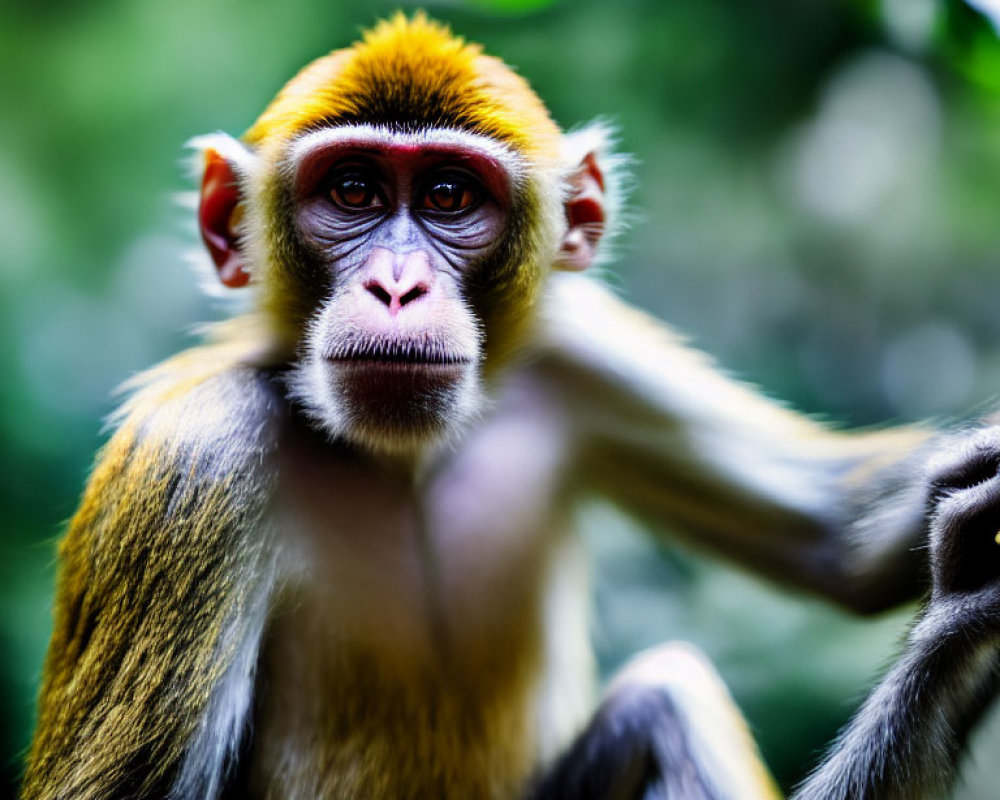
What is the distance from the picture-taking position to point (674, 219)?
4.65 metres

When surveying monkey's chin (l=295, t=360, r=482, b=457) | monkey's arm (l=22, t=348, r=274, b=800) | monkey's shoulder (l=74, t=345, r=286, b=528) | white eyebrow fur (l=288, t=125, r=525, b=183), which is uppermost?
white eyebrow fur (l=288, t=125, r=525, b=183)

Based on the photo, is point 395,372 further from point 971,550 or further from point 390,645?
point 971,550

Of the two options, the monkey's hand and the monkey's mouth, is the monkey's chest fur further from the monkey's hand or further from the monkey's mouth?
the monkey's hand

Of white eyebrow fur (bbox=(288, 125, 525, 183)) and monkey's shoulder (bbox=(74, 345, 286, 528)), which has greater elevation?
white eyebrow fur (bbox=(288, 125, 525, 183))

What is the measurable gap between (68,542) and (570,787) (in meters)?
1.39

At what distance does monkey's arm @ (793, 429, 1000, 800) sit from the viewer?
1.97 metres

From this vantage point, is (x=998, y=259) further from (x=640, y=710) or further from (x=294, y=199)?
(x=294, y=199)

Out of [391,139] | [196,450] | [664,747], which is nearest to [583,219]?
[391,139]

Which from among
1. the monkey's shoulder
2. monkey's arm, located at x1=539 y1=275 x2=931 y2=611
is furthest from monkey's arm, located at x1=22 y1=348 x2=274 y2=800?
monkey's arm, located at x1=539 y1=275 x2=931 y2=611

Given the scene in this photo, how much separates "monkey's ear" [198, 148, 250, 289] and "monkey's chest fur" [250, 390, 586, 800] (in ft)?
1.52

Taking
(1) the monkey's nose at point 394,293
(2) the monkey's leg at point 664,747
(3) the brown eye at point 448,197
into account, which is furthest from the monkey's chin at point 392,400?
(2) the monkey's leg at point 664,747

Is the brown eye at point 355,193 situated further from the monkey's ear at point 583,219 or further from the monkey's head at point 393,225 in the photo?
the monkey's ear at point 583,219

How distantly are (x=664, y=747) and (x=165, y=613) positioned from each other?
128cm

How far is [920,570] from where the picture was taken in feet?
7.94
